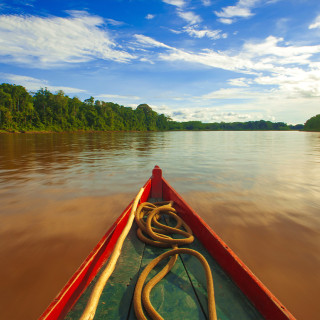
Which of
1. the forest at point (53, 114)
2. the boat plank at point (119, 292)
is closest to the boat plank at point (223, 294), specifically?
the boat plank at point (119, 292)

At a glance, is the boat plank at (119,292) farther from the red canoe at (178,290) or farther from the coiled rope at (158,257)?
the coiled rope at (158,257)

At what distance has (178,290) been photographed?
167cm

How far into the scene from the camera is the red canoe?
4.59 ft

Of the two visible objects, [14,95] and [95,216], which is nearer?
[95,216]

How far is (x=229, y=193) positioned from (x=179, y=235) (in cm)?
340

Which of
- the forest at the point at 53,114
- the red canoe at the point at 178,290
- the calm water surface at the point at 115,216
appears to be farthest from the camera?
the forest at the point at 53,114

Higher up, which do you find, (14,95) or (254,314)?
(14,95)

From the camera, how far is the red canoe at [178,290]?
55.1 inches

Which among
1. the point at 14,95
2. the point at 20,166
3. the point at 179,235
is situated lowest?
the point at 20,166

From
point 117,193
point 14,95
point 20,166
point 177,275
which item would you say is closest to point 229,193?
point 117,193

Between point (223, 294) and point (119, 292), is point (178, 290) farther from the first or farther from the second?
point (119, 292)

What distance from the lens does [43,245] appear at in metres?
3.04

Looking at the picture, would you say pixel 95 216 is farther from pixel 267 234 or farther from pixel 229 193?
pixel 229 193

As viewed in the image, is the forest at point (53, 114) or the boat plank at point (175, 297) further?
the forest at point (53, 114)
